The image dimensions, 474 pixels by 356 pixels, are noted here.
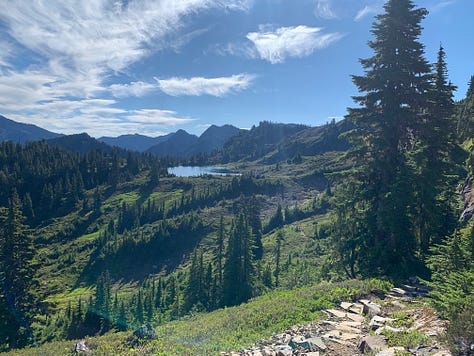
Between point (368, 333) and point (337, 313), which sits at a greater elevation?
point (368, 333)

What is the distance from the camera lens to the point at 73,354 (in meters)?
13.8

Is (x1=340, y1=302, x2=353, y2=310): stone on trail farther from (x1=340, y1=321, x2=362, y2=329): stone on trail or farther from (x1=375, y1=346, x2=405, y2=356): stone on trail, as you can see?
(x1=375, y1=346, x2=405, y2=356): stone on trail

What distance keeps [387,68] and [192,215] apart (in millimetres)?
124800

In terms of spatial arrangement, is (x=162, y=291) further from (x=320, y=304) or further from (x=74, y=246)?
(x=74, y=246)

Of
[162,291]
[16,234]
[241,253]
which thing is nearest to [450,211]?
[241,253]

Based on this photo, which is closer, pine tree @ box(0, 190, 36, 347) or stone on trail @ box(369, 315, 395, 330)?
stone on trail @ box(369, 315, 395, 330)

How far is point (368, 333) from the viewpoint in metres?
10.4

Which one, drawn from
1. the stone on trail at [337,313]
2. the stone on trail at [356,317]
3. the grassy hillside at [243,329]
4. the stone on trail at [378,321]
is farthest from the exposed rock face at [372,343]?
the grassy hillside at [243,329]

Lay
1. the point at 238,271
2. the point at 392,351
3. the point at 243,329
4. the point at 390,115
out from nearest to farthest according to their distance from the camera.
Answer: the point at 392,351
the point at 243,329
the point at 390,115
the point at 238,271

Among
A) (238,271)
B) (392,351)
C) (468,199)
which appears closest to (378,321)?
(392,351)

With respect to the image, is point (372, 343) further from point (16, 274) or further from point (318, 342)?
point (16, 274)

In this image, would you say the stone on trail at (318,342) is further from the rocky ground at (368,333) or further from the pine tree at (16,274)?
the pine tree at (16,274)

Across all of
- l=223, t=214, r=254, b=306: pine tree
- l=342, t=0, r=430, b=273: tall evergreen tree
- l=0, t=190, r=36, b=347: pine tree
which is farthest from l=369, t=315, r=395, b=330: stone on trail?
l=223, t=214, r=254, b=306: pine tree

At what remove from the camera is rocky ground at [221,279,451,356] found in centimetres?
883
